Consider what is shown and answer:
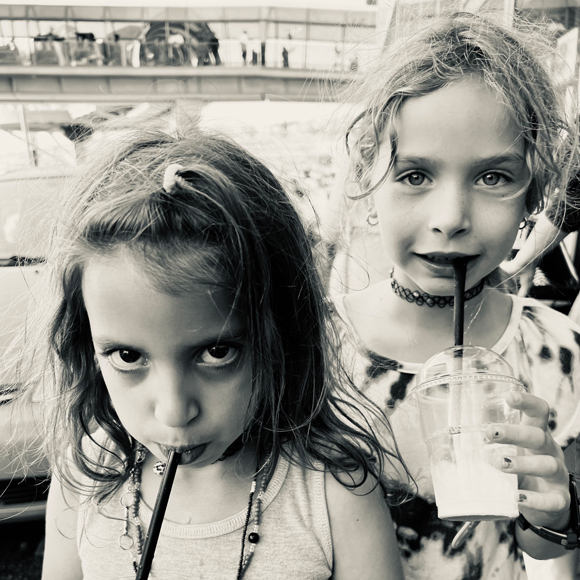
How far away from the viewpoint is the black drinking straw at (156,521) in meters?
0.80

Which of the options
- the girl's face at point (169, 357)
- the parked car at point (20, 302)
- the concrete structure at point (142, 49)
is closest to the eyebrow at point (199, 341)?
the girl's face at point (169, 357)

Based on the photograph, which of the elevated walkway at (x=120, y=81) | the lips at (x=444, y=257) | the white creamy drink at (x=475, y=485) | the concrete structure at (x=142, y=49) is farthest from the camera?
the concrete structure at (x=142, y=49)

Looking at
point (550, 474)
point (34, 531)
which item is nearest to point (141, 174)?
point (550, 474)

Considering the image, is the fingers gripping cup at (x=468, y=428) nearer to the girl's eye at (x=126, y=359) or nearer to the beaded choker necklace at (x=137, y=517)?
the beaded choker necklace at (x=137, y=517)

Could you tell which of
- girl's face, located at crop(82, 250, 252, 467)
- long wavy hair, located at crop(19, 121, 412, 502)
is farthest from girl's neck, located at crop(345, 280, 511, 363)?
girl's face, located at crop(82, 250, 252, 467)

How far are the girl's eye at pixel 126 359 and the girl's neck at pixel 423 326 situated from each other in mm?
535

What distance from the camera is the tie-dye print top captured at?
1.12 m

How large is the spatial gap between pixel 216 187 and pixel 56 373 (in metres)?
0.45

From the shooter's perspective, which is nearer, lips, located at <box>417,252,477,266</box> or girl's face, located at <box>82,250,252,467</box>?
girl's face, located at <box>82,250,252,467</box>

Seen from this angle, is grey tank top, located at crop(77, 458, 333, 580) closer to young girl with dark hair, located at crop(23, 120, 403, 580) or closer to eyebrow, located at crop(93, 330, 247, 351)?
young girl with dark hair, located at crop(23, 120, 403, 580)

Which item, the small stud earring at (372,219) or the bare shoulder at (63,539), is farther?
the small stud earring at (372,219)

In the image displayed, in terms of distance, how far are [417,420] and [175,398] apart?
550 mm

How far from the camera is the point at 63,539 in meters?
1.12

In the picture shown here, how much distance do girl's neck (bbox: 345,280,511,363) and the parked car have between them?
62cm
